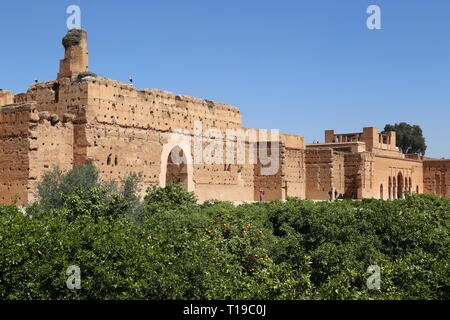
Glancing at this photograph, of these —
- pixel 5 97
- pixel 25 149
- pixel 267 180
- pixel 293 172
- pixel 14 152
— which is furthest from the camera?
pixel 293 172

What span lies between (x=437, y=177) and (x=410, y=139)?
27.5 metres

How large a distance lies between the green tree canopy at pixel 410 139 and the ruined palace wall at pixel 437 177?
87.0 feet

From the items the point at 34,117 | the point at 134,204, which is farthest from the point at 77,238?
the point at 34,117

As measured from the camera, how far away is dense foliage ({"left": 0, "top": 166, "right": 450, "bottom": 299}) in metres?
8.34

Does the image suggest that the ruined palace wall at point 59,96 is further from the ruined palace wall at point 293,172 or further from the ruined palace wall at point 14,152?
the ruined palace wall at point 293,172

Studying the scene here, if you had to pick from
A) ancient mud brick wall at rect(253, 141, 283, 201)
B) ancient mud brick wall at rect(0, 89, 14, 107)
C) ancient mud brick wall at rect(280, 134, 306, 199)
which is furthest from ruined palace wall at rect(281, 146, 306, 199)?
ancient mud brick wall at rect(0, 89, 14, 107)

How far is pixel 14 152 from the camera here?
20406mm

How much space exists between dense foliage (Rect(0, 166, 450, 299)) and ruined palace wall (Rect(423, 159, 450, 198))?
34.2 m

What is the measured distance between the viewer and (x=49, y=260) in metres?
8.91

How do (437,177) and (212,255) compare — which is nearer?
(212,255)

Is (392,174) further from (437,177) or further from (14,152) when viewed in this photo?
(14,152)

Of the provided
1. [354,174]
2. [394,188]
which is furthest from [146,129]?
[394,188]

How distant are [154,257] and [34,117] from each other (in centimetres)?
1293

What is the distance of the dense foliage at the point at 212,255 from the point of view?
8.34 m
